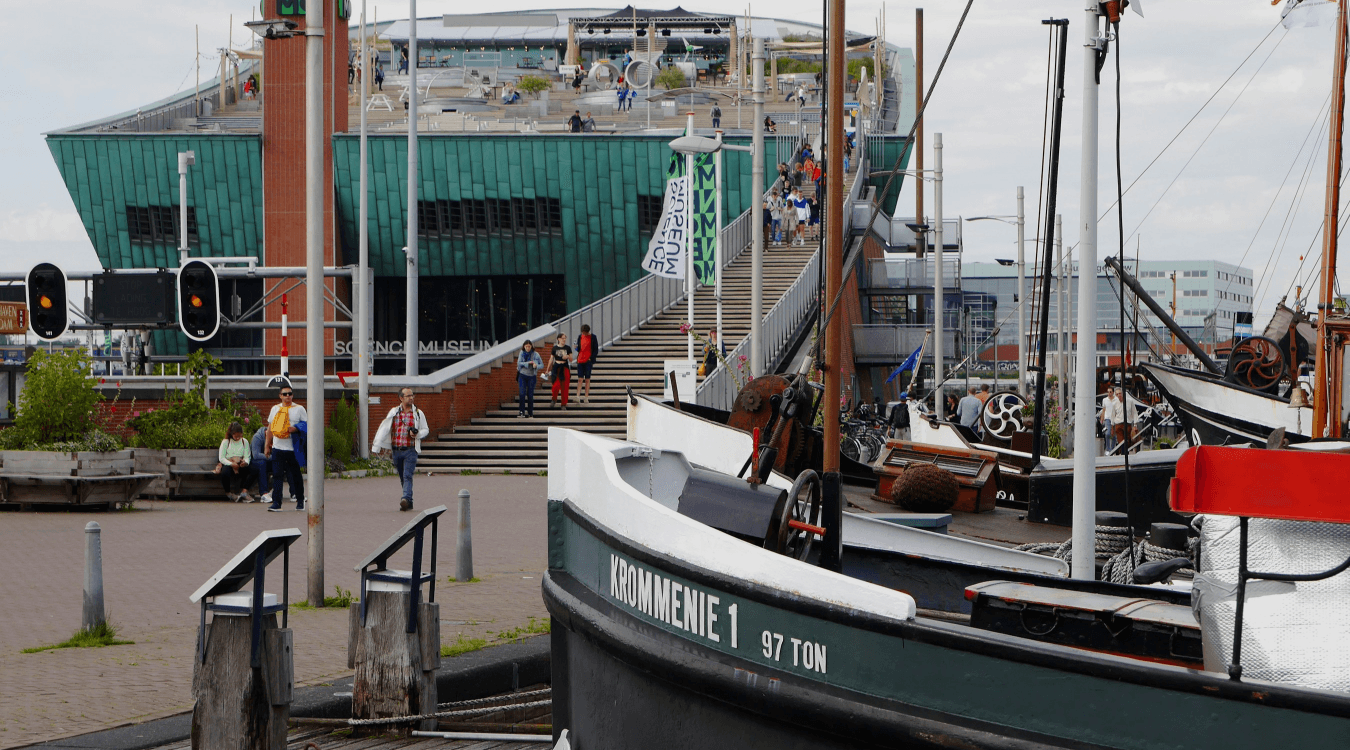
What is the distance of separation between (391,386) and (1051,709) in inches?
1010

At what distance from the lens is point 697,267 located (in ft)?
88.7

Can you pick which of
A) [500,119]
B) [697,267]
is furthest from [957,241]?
[697,267]

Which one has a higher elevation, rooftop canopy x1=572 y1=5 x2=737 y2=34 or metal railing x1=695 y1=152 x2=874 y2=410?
rooftop canopy x1=572 y1=5 x2=737 y2=34

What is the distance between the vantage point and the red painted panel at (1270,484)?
3.42 m

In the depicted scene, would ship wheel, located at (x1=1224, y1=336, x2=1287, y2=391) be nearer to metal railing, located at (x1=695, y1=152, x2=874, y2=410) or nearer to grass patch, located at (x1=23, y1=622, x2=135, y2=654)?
metal railing, located at (x1=695, y1=152, x2=874, y2=410)

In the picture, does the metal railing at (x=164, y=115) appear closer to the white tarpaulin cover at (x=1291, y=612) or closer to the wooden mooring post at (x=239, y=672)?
the wooden mooring post at (x=239, y=672)

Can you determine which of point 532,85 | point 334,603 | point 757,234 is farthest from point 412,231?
point 532,85

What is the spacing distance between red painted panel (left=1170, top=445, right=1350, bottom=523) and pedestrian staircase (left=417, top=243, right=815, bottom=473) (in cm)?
1974

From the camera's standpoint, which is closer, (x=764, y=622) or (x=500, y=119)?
(x=764, y=622)

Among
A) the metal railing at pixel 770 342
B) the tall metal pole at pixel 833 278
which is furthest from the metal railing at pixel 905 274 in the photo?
the tall metal pole at pixel 833 278

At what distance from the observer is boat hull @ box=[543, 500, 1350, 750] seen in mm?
3570

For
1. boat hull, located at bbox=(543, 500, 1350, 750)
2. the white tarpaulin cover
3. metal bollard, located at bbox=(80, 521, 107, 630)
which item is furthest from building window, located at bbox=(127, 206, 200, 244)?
the white tarpaulin cover

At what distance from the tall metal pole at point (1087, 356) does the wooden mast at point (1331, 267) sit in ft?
34.6

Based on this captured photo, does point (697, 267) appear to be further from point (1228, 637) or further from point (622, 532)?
point (1228, 637)
